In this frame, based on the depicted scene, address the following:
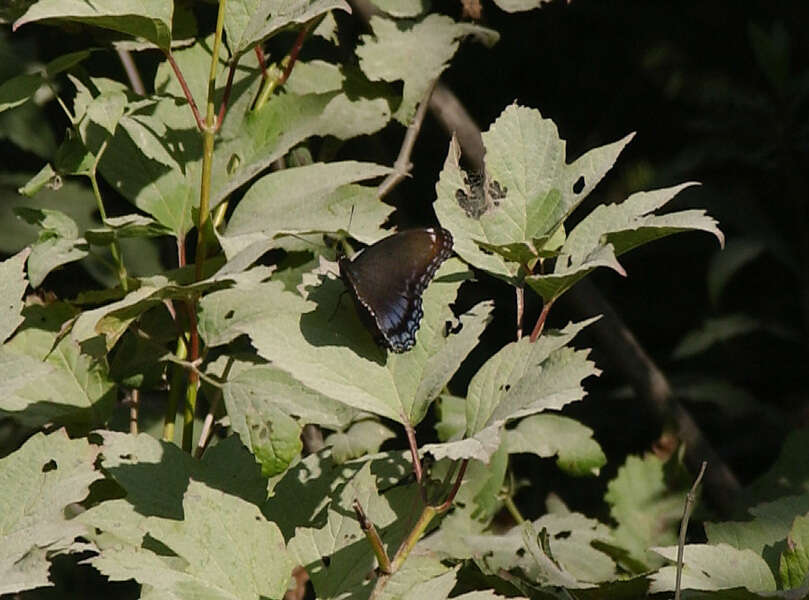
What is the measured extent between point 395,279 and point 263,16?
0.95 ft

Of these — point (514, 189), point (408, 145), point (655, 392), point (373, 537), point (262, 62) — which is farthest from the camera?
point (655, 392)

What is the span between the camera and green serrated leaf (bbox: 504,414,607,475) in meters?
1.59

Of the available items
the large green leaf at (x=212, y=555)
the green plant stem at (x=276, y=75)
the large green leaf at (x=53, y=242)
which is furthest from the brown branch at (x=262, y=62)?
the large green leaf at (x=212, y=555)

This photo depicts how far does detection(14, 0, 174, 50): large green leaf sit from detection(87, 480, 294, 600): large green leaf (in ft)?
A: 1.46

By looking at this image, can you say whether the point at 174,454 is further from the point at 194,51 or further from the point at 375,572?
the point at 194,51

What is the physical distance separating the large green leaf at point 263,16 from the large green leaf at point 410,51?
0.35 metres

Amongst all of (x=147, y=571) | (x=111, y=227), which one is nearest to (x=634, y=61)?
A: (x=111, y=227)

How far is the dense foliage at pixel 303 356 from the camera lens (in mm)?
975

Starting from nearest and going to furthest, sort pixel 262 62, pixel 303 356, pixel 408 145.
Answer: pixel 303 356, pixel 262 62, pixel 408 145

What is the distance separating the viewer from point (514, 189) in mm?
1097

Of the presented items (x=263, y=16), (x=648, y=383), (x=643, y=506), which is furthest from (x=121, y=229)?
(x=648, y=383)

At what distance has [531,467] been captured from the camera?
9.19 feet

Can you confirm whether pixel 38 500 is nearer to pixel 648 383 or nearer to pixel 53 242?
pixel 53 242

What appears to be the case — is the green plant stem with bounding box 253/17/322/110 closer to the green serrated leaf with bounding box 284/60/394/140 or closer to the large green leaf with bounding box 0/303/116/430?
the green serrated leaf with bounding box 284/60/394/140
